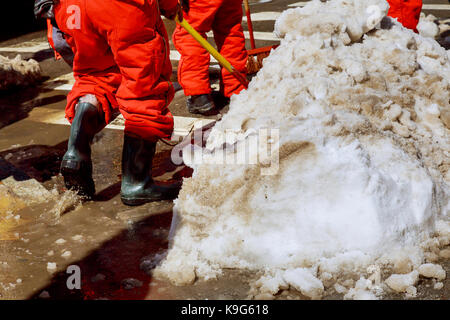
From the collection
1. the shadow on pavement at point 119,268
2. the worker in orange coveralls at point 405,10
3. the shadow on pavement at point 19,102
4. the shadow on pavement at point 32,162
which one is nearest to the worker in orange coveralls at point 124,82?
the shadow on pavement at point 119,268

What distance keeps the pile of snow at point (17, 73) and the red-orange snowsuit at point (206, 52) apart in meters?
2.26

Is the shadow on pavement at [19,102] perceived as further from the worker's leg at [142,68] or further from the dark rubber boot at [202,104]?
the worker's leg at [142,68]

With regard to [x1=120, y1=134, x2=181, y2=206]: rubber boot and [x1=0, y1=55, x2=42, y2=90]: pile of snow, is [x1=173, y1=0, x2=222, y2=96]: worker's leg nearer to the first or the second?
[x1=120, y1=134, x2=181, y2=206]: rubber boot

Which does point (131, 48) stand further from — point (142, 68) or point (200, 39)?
point (200, 39)

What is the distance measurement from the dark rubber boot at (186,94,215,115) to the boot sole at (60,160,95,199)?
1.68 metres

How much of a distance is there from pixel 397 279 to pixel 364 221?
0.32 metres

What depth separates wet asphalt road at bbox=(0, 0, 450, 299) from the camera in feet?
8.96

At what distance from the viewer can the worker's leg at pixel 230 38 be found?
5238 millimetres

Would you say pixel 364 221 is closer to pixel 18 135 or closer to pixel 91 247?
pixel 91 247

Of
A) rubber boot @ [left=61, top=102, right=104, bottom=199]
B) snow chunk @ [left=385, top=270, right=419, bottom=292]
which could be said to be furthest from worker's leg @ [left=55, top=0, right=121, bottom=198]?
snow chunk @ [left=385, top=270, right=419, bottom=292]

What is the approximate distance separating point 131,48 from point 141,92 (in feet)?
0.84

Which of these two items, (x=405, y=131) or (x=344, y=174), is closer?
(x=344, y=174)
